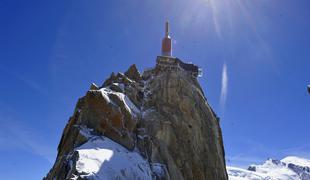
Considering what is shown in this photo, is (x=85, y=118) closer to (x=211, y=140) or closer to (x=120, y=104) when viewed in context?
(x=120, y=104)

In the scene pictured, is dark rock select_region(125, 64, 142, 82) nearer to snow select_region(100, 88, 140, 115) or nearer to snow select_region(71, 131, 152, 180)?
snow select_region(100, 88, 140, 115)

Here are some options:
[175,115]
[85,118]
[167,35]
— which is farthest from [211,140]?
[167,35]

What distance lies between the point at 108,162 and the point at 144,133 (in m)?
14.5

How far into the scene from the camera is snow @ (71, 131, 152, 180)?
35438mm

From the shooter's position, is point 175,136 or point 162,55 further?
point 162,55

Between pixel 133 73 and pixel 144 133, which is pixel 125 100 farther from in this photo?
pixel 133 73

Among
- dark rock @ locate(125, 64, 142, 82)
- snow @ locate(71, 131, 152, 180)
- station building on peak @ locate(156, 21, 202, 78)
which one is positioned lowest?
snow @ locate(71, 131, 152, 180)

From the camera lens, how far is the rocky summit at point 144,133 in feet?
131

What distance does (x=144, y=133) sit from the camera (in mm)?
52562

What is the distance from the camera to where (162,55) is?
262 feet

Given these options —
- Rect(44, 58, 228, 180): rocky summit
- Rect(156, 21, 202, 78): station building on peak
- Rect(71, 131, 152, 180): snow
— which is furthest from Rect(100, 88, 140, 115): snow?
Rect(156, 21, 202, 78): station building on peak

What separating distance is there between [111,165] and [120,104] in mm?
13785

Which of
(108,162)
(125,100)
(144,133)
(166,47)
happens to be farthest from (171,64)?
(108,162)

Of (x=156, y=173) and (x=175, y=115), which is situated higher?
(x=175, y=115)
